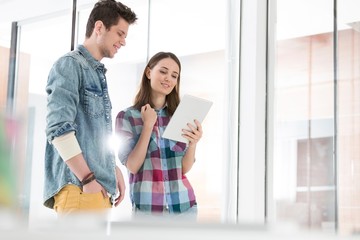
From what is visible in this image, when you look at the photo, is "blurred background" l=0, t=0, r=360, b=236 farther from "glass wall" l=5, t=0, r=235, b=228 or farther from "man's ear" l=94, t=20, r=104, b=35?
"man's ear" l=94, t=20, r=104, b=35

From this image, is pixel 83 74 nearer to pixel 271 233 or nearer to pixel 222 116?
pixel 222 116

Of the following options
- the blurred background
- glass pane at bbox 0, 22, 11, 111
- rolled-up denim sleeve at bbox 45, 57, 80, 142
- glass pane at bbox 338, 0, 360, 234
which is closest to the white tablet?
the blurred background

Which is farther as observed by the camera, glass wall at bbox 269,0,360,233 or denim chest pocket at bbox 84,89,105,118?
glass wall at bbox 269,0,360,233

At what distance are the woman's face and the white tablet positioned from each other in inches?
4.0

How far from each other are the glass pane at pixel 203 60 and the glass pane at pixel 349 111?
1.82 feet

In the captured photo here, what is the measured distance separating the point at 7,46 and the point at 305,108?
1.57 meters

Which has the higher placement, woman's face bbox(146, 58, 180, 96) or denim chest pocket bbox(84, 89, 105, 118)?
woman's face bbox(146, 58, 180, 96)

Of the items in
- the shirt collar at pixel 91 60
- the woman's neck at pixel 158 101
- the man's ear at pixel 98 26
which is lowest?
the woman's neck at pixel 158 101

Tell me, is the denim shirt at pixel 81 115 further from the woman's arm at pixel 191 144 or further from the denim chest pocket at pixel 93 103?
the woman's arm at pixel 191 144

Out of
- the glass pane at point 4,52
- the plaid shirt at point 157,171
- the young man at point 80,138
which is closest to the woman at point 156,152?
the plaid shirt at point 157,171

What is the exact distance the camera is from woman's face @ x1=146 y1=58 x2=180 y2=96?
2455mm

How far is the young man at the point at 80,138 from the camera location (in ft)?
6.04

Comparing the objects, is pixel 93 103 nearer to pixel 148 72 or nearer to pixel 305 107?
pixel 148 72

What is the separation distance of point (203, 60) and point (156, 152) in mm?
765
